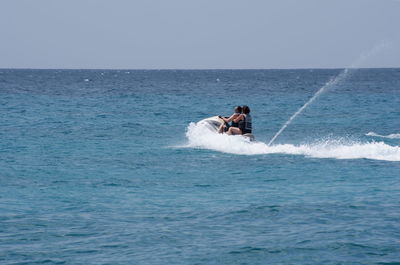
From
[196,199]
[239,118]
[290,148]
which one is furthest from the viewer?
[239,118]

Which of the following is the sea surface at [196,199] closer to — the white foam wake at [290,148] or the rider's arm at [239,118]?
the white foam wake at [290,148]

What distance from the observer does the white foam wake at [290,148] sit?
1827cm

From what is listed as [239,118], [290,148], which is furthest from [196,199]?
[239,118]

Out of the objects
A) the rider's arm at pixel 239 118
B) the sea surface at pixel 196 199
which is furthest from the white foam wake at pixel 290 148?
the rider's arm at pixel 239 118

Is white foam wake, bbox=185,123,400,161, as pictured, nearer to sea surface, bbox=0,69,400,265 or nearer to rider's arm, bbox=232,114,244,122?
sea surface, bbox=0,69,400,265

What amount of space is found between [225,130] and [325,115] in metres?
17.7

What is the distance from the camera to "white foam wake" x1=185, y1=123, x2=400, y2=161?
1827 cm

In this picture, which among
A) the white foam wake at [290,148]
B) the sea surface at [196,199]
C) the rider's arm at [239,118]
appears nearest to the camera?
the sea surface at [196,199]

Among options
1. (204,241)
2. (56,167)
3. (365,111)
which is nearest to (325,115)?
(365,111)

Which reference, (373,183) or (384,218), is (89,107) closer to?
(373,183)

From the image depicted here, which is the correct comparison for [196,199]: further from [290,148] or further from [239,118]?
[239,118]

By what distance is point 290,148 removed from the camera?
64.4 feet

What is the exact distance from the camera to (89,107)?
145 feet

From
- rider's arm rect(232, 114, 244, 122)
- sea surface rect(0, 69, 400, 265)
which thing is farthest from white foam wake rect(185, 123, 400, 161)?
rider's arm rect(232, 114, 244, 122)
